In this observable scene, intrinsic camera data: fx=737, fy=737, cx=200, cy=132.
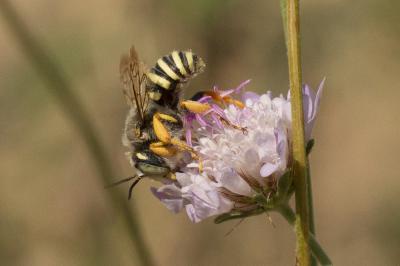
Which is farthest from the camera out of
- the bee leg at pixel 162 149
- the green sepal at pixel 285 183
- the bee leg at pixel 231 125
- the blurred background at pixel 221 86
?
the blurred background at pixel 221 86

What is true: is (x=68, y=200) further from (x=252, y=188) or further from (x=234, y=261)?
(x=252, y=188)

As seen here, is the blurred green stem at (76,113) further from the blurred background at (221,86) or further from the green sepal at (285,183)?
the blurred background at (221,86)

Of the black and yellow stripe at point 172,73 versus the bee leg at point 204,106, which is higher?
the black and yellow stripe at point 172,73

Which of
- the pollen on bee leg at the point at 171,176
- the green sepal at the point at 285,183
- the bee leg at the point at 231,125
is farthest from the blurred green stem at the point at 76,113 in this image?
the green sepal at the point at 285,183

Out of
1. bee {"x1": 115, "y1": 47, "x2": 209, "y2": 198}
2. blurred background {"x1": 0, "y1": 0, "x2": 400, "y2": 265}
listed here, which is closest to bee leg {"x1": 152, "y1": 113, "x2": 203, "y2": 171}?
bee {"x1": 115, "y1": 47, "x2": 209, "y2": 198}

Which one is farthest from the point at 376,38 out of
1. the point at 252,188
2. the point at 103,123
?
the point at 252,188

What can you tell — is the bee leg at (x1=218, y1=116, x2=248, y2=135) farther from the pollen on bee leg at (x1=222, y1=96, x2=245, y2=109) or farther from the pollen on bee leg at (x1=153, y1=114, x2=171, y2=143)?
the pollen on bee leg at (x1=153, y1=114, x2=171, y2=143)

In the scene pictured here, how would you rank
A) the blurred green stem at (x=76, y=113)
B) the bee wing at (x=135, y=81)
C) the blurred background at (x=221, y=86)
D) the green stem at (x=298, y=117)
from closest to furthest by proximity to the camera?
the green stem at (x=298, y=117) < the bee wing at (x=135, y=81) < the blurred green stem at (x=76, y=113) < the blurred background at (x=221, y=86)

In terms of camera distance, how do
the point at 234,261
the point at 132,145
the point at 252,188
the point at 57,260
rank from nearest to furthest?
1. the point at 252,188
2. the point at 132,145
3. the point at 234,261
4. the point at 57,260

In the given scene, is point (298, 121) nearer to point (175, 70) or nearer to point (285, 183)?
point (285, 183)
